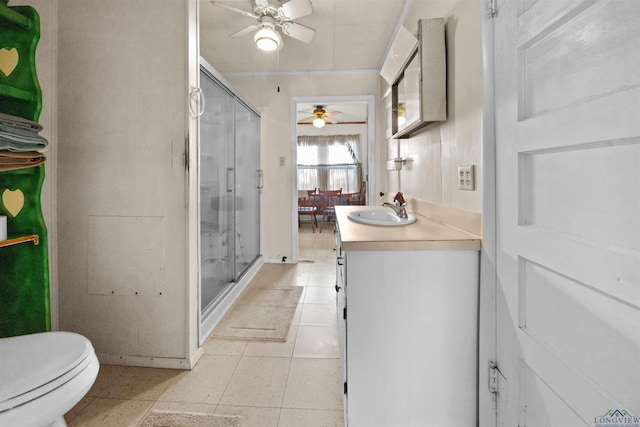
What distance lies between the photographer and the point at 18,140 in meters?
1.12

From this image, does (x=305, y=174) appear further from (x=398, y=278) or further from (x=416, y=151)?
(x=398, y=278)

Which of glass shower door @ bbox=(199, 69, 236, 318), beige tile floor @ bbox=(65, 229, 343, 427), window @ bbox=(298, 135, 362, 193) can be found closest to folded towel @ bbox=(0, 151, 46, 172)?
glass shower door @ bbox=(199, 69, 236, 318)

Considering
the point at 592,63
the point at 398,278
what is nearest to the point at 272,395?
the point at 398,278

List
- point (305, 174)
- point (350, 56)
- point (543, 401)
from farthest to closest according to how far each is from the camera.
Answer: point (305, 174)
point (350, 56)
point (543, 401)

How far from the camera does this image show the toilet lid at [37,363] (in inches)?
32.3

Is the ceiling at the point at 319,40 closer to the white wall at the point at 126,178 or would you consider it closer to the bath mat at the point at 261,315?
the white wall at the point at 126,178

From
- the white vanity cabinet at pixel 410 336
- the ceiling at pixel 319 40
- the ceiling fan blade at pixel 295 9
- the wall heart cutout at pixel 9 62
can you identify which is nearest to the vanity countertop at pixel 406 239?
the white vanity cabinet at pixel 410 336

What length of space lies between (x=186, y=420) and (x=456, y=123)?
1806 millimetres

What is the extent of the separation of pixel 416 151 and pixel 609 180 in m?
1.61

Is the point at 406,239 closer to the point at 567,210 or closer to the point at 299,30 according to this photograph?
the point at 567,210

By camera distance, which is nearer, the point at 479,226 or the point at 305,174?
the point at 479,226

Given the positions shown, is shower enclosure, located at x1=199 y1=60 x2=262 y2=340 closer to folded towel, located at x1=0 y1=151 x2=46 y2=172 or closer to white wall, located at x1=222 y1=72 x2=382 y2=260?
white wall, located at x1=222 y1=72 x2=382 y2=260

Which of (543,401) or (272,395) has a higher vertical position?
(543,401)

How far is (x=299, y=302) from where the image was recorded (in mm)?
2621
